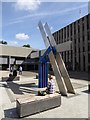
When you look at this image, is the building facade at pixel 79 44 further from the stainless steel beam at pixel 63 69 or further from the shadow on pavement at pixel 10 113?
the shadow on pavement at pixel 10 113

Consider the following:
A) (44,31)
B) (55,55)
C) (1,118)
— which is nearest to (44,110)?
(1,118)

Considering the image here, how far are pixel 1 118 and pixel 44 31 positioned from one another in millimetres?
9090

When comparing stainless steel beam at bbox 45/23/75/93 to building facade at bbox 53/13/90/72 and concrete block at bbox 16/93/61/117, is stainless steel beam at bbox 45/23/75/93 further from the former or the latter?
building facade at bbox 53/13/90/72

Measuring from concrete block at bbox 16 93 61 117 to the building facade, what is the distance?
33829 mm

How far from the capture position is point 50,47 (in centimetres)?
1113

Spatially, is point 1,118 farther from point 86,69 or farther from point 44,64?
point 86,69

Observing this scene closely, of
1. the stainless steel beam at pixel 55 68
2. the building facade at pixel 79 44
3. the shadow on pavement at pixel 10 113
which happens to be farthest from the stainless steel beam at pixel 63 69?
the building facade at pixel 79 44

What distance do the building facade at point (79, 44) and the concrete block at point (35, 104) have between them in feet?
111

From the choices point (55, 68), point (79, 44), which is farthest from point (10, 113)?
point (79, 44)

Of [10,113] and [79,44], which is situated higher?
[79,44]

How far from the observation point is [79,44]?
42.8 metres

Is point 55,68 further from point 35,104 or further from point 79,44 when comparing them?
point 79,44

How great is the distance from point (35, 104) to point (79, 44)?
Answer: 3939 centimetres

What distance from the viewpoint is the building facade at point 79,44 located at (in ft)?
129
